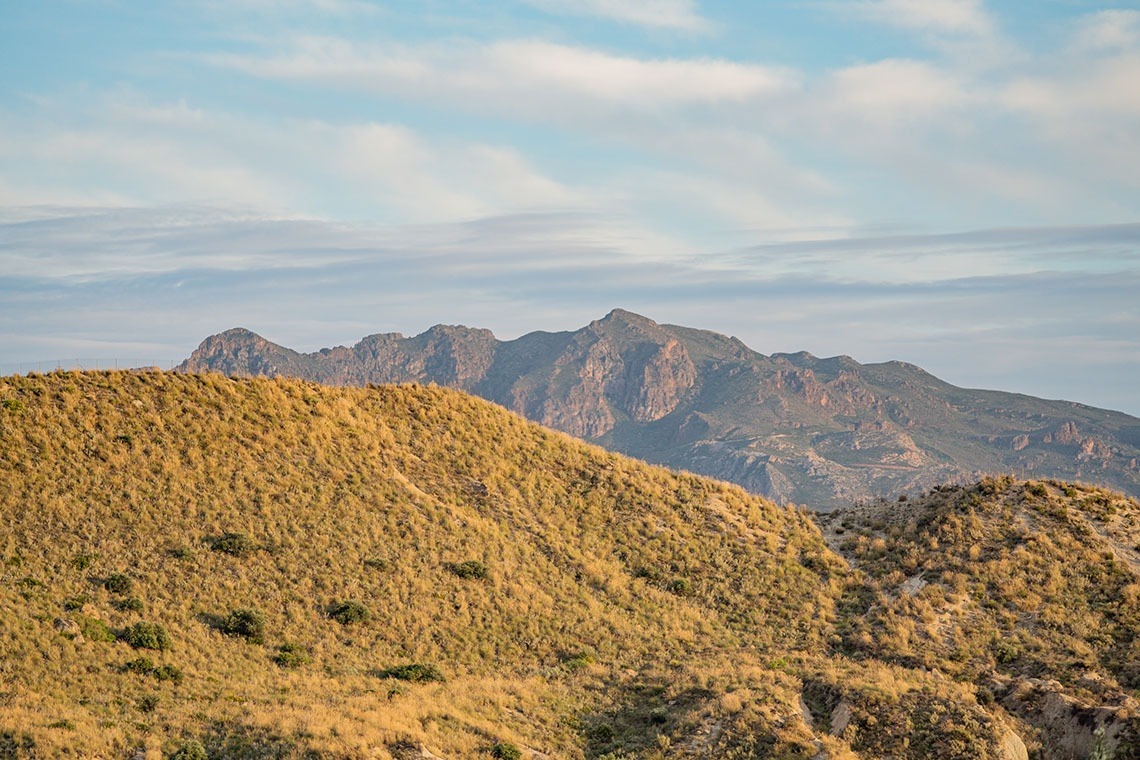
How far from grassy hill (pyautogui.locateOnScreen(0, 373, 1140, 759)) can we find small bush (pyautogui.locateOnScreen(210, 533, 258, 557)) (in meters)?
0.13

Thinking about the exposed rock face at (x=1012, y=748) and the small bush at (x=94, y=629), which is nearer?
the exposed rock face at (x=1012, y=748)

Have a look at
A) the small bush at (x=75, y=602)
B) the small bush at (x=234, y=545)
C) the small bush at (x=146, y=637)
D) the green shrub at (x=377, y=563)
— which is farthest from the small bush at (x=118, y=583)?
the green shrub at (x=377, y=563)

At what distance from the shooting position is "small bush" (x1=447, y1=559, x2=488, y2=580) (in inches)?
1892

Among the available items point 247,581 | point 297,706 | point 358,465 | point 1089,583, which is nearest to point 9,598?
point 247,581

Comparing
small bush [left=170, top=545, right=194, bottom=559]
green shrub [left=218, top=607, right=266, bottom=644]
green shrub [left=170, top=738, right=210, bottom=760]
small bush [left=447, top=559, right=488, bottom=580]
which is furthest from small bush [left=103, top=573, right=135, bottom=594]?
small bush [left=447, top=559, right=488, bottom=580]

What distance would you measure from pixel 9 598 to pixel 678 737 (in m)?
27.4

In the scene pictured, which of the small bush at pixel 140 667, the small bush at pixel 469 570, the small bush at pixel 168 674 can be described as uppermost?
the small bush at pixel 469 570

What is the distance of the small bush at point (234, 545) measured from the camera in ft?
145

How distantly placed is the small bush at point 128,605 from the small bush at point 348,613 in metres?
8.31

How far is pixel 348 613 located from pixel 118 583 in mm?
10134

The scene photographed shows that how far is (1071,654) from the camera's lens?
4222 centimetres

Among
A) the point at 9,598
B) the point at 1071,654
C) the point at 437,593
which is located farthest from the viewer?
the point at 437,593

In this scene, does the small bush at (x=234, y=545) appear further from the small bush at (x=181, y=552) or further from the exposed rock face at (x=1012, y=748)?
the exposed rock face at (x=1012, y=748)

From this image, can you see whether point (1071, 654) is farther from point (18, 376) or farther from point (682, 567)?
point (18, 376)
